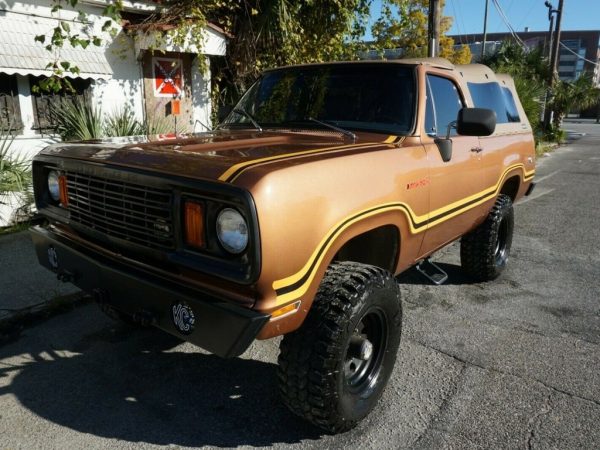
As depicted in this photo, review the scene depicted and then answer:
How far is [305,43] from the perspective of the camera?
9.44 m

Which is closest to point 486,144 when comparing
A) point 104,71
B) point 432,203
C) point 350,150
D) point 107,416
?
point 432,203

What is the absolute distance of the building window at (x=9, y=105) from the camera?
19.8 feet

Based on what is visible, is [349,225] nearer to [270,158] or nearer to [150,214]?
[270,158]

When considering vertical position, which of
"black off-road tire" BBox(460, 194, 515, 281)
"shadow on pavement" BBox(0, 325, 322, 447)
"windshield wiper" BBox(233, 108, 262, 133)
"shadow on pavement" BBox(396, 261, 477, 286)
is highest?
"windshield wiper" BBox(233, 108, 262, 133)

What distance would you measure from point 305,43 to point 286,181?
8.06 metres

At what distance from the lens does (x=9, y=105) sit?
20.1ft

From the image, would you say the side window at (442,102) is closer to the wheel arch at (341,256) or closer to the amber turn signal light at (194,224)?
the wheel arch at (341,256)

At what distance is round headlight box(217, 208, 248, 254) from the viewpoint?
6.62 feet

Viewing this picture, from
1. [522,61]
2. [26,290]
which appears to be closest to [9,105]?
[26,290]

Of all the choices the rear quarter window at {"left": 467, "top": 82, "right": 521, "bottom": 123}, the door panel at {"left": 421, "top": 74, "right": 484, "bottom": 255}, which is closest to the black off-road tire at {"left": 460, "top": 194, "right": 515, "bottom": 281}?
the door panel at {"left": 421, "top": 74, "right": 484, "bottom": 255}

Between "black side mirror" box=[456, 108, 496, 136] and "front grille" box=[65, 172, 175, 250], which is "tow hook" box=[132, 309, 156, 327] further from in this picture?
"black side mirror" box=[456, 108, 496, 136]

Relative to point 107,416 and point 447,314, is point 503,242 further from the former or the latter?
point 107,416

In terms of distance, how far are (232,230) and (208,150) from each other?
690 millimetres

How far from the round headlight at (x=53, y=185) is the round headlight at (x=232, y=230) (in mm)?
1507
